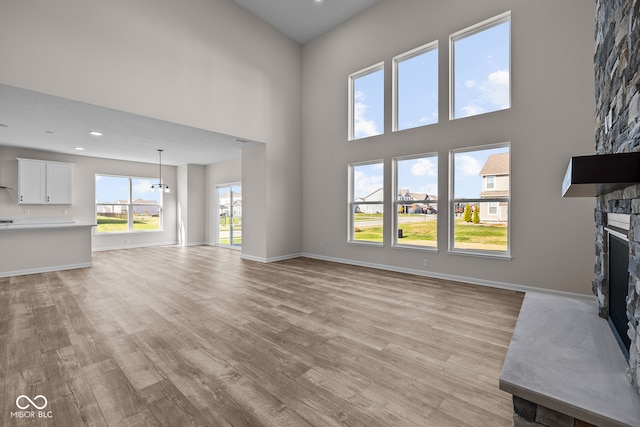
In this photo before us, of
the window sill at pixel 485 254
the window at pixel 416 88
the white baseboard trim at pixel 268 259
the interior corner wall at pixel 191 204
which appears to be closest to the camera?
the window sill at pixel 485 254

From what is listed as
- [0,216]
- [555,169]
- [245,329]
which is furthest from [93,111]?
[555,169]

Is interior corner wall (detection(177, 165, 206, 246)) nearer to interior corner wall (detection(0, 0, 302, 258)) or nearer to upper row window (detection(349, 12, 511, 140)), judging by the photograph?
interior corner wall (detection(0, 0, 302, 258))

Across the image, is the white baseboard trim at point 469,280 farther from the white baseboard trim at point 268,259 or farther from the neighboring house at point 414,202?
the neighboring house at point 414,202

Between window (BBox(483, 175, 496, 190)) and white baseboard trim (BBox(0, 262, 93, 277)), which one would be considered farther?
white baseboard trim (BBox(0, 262, 93, 277))

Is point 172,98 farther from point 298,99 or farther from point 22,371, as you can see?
point 22,371

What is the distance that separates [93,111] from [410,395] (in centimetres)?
530

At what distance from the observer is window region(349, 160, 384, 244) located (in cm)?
554

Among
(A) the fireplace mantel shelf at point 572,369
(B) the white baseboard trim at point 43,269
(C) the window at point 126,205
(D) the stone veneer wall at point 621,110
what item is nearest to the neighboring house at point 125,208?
(C) the window at point 126,205

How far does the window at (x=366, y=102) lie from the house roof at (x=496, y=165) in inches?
80.3

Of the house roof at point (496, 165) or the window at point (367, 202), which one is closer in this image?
the house roof at point (496, 165)

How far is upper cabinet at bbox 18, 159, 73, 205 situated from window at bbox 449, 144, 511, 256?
9350 mm

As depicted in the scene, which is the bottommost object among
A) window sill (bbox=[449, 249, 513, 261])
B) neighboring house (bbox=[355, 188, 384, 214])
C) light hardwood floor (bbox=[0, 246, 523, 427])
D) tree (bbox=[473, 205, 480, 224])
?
light hardwood floor (bbox=[0, 246, 523, 427])

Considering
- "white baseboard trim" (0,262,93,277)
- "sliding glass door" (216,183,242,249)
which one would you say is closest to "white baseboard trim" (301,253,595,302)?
"sliding glass door" (216,183,242,249)

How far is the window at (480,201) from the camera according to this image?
4.10 m
